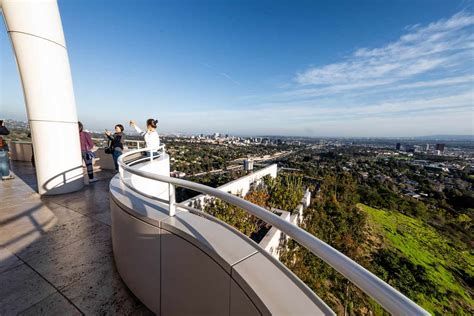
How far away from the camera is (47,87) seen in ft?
15.8

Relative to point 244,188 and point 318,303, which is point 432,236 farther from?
point 318,303

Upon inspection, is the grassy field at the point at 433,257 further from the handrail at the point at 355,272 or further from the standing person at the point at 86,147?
the standing person at the point at 86,147

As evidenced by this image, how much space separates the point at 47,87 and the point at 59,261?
13.7 feet

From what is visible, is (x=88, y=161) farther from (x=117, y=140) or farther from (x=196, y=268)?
(x=196, y=268)

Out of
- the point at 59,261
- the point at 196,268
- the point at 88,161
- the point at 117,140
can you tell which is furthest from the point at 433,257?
the point at 88,161

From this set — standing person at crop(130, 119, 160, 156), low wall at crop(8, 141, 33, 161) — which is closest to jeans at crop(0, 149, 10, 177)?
low wall at crop(8, 141, 33, 161)

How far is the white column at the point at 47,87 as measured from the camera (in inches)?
176

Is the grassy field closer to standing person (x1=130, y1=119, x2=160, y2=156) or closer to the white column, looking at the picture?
standing person (x1=130, y1=119, x2=160, y2=156)

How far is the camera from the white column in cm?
447

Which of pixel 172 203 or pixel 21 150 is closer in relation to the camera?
pixel 172 203

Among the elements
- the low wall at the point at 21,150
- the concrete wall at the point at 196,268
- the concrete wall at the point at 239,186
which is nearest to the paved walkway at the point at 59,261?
the concrete wall at the point at 196,268

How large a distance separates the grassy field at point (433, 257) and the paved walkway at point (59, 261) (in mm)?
16397

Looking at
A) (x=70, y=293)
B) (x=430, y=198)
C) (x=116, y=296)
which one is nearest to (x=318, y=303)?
(x=116, y=296)

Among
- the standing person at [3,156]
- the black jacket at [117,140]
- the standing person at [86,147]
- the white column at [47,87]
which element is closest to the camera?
the white column at [47,87]
